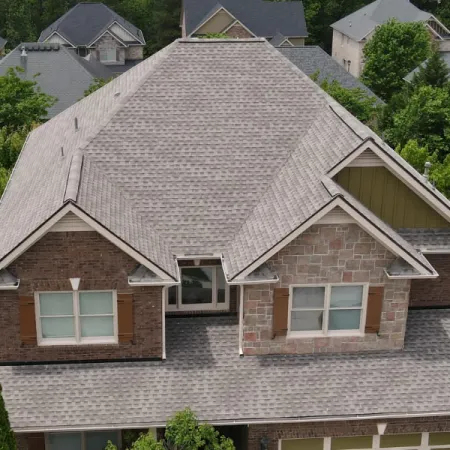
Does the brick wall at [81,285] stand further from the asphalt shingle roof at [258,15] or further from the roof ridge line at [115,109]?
the asphalt shingle roof at [258,15]

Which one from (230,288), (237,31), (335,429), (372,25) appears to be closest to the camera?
(335,429)

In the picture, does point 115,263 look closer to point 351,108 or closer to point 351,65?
point 351,108

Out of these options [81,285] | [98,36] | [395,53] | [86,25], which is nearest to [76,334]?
[81,285]

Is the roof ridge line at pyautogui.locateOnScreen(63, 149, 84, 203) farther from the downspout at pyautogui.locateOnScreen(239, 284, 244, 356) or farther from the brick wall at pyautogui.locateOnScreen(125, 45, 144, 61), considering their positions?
the brick wall at pyautogui.locateOnScreen(125, 45, 144, 61)

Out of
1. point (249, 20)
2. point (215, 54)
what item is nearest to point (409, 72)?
point (249, 20)

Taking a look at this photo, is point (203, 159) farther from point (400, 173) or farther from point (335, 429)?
point (335, 429)

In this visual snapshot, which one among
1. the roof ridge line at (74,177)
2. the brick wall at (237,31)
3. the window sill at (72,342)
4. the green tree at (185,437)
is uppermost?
the brick wall at (237,31)

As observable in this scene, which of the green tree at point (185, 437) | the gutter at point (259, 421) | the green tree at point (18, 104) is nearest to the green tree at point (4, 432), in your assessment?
the gutter at point (259, 421)
